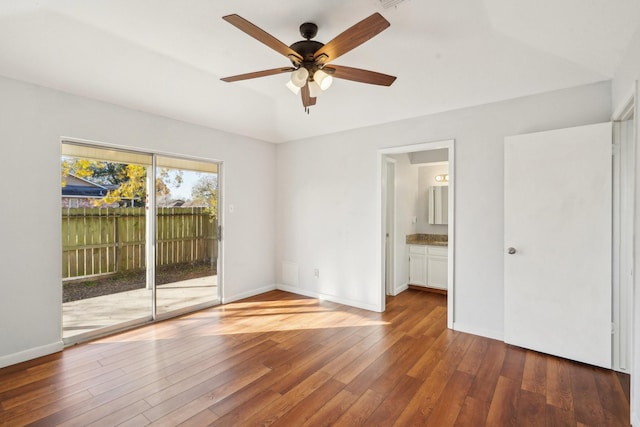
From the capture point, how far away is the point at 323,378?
248cm

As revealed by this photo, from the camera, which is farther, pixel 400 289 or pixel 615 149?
pixel 400 289

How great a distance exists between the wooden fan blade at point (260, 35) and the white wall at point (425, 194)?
4169mm

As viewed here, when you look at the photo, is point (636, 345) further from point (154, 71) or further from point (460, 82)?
point (154, 71)

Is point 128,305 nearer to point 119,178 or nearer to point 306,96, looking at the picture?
point 119,178

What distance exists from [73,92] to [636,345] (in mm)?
5117

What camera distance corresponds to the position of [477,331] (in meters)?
3.33

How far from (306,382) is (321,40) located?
2890 mm

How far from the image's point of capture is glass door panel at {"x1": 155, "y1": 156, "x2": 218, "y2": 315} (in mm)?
3838

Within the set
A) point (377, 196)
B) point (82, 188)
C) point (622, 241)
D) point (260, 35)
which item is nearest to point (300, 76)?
point (260, 35)

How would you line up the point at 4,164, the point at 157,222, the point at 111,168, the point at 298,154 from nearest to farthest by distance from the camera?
the point at 4,164 < the point at 111,168 < the point at 157,222 < the point at 298,154

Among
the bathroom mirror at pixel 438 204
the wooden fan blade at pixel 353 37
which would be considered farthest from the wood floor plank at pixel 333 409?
the bathroom mirror at pixel 438 204

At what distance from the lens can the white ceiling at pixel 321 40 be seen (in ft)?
7.12

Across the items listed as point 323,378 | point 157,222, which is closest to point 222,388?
point 323,378

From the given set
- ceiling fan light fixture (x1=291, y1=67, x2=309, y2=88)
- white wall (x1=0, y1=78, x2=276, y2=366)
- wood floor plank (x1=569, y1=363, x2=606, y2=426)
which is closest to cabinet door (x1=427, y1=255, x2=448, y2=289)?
wood floor plank (x1=569, y1=363, x2=606, y2=426)
